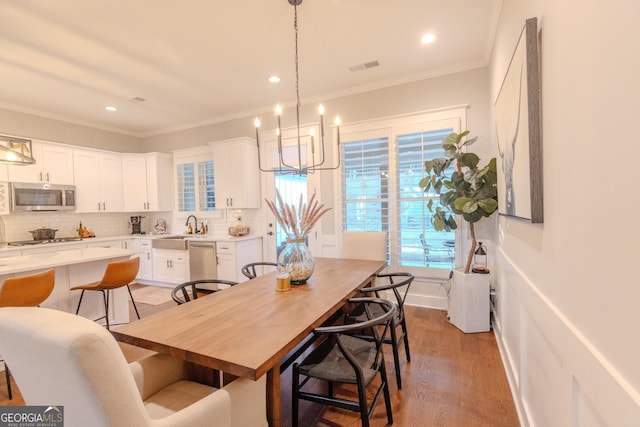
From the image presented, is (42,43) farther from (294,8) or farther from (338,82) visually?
(338,82)

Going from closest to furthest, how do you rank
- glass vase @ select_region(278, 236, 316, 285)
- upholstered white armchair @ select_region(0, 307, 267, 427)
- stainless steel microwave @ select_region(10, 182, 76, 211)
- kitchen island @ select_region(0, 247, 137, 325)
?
upholstered white armchair @ select_region(0, 307, 267, 427) → glass vase @ select_region(278, 236, 316, 285) → kitchen island @ select_region(0, 247, 137, 325) → stainless steel microwave @ select_region(10, 182, 76, 211)

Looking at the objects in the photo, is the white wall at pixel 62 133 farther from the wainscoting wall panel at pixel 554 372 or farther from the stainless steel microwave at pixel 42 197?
the wainscoting wall panel at pixel 554 372

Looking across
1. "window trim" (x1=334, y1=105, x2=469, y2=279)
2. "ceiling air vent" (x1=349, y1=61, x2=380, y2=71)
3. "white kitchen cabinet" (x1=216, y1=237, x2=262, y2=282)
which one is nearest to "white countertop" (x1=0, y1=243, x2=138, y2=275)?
"white kitchen cabinet" (x1=216, y1=237, x2=262, y2=282)

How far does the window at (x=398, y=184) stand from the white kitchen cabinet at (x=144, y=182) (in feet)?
12.2

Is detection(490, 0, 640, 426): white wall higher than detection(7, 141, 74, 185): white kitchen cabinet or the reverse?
the reverse

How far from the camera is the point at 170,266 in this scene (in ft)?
16.7

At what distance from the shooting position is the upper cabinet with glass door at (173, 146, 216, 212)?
5.45 m

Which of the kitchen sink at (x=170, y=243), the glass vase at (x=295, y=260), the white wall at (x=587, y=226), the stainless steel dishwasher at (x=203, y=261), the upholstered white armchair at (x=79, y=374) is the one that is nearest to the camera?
the white wall at (x=587, y=226)

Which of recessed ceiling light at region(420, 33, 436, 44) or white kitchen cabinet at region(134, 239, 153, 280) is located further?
white kitchen cabinet at region(134, 239, 153, 280)

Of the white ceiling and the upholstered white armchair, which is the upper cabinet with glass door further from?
the upholstered white armchair

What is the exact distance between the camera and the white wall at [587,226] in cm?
70

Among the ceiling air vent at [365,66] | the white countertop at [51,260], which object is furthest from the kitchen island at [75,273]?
the ceiling air vent at [365,66]

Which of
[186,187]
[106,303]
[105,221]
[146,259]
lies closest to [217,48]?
[106,303]

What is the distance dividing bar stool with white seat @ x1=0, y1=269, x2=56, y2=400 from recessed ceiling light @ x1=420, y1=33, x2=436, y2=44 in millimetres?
3945
